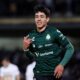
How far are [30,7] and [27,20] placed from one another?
70 centimetres

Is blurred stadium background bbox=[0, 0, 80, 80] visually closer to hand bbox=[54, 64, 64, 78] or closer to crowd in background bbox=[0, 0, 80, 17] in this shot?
crowd in background bbox=[0, 0, 80, 17]

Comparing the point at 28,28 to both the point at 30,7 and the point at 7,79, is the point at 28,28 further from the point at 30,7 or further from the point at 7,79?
the point at 7,79

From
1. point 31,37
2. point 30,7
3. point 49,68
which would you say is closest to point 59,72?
point 49,68

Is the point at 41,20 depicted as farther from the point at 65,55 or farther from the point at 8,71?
the point at 8,71

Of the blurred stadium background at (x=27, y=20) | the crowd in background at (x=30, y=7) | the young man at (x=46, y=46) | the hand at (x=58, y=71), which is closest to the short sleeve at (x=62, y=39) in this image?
the young man at (x=46, y=46)

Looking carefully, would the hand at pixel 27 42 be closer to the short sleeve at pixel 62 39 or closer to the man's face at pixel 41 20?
the man's face at pixel 41 20

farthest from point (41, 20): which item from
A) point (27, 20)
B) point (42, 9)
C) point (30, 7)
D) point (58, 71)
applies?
point (30, 7)

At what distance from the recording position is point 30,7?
1755 centimetres

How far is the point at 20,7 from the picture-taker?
17.8 meters

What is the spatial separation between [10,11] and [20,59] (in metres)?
2.21

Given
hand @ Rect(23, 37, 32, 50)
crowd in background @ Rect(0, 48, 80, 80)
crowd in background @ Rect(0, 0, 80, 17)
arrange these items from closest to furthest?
hand @ Rect(23, 37, 32, 50) < crowd in background @ Rect(0, 48, 80, 80) < crowd in background @ Rect(0, 0, 80, 17)

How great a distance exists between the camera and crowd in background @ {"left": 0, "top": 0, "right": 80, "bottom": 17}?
56.3ft

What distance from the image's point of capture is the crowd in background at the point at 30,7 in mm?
17156

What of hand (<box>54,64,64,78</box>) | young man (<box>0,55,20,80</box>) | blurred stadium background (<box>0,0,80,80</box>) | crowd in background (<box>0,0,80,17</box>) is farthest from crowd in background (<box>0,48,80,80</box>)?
hand (<box>54,64,64,78</box>)
